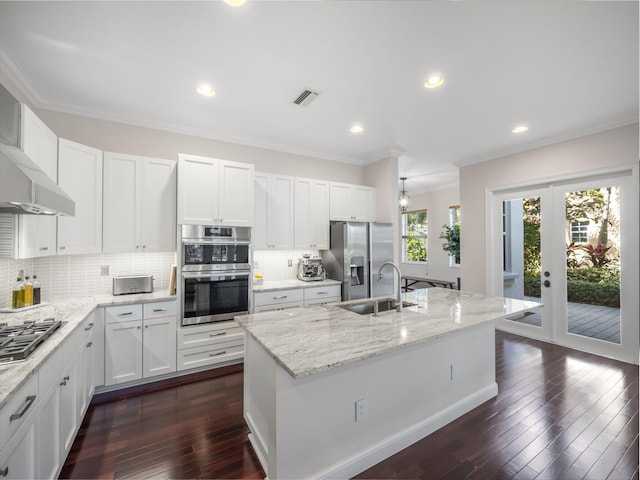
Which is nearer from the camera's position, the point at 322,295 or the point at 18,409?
the point at 18,409

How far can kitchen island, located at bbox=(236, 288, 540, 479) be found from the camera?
1528mm

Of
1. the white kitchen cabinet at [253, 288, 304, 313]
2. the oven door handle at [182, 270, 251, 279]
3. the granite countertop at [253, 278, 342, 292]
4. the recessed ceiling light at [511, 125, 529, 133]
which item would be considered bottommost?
the white kitchen cabinet at [253, 288, 304, 313]

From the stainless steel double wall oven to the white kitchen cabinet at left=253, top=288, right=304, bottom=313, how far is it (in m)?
0.14

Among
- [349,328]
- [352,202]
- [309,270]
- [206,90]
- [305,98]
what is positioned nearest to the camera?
[349,328]

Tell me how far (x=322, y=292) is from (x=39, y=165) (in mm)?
3072

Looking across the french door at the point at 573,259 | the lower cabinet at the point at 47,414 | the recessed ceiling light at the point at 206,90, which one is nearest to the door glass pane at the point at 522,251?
the french door at the point at 573,259

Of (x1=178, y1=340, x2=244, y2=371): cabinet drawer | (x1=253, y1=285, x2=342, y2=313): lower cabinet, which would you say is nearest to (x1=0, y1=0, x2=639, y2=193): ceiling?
(x1=253, y1=285, x2=342, y2=313): lower cabinet

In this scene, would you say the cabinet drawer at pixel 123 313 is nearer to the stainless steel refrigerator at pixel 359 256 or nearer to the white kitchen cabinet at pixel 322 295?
the white kitchen cabinet at pixel 322 295

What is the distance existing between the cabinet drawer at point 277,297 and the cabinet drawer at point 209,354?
0.52 meters

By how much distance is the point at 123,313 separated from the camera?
269 cm

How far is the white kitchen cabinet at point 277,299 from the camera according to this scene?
344 centimetres

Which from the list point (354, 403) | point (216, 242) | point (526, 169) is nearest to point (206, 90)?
point (216, 242)

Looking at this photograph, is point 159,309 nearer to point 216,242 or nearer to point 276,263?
point 216,242

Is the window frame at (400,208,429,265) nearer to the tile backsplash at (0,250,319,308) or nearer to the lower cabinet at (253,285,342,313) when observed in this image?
the lower cabinet at (253,285,342,313)
